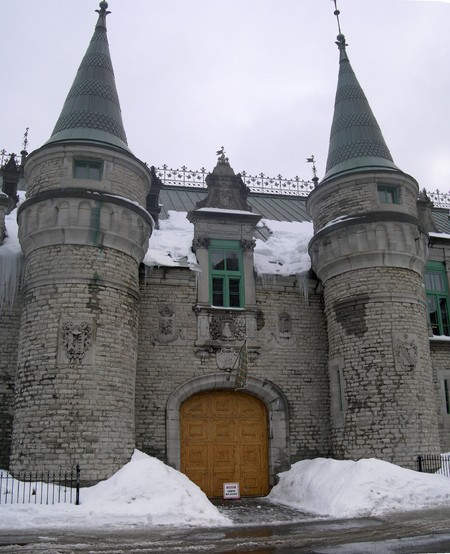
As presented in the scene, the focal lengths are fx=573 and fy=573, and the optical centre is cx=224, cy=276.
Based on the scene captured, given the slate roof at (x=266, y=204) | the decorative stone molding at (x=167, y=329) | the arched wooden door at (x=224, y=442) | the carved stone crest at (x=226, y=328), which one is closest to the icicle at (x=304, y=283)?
the carved stone crest at (x=226, y=328)

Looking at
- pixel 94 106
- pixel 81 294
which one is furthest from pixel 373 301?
pixel 94 106

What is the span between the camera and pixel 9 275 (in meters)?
17.0

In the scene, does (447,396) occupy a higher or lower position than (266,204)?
lower

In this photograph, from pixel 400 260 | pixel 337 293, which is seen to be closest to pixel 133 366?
pixel 337 293

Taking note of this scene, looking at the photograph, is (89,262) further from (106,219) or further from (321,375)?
(321,375)

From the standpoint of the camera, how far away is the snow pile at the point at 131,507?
37.2ft

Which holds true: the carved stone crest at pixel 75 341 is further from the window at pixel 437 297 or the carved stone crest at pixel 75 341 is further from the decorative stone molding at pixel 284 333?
the window at pixel 437 297

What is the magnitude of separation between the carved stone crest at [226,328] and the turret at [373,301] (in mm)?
2883

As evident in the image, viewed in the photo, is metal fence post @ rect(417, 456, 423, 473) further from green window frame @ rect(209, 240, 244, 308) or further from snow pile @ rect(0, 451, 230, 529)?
green window frame @ rect(209, 240, 244, 308)

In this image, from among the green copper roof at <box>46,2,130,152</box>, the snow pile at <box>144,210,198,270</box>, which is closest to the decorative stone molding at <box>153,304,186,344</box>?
the snow pile at <box>144,210,198,270</box>

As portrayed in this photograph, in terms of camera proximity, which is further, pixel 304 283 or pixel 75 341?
pixel 304 283

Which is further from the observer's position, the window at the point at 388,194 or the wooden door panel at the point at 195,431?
the window at the point at 388,194

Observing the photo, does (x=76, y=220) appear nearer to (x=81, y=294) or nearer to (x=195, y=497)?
(x=81, y=294)

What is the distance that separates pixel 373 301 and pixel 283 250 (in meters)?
4.49
